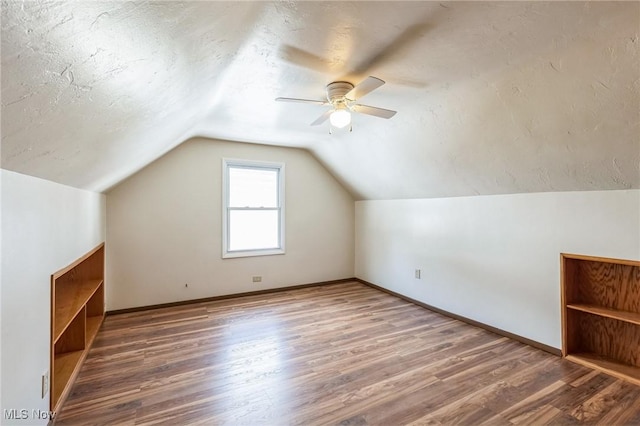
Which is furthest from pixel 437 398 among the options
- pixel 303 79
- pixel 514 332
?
pixel 303 79

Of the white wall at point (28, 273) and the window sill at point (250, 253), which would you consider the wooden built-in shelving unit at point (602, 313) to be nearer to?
the window sill at point (250, 253)

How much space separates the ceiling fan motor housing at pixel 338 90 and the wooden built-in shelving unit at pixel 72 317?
2.31m

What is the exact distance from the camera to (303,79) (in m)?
2.31

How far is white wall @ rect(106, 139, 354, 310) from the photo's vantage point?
12.9 feet

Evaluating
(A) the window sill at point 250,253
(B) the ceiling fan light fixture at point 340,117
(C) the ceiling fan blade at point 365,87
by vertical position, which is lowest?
(A) the window sill at point 250,253

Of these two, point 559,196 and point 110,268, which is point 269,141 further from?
point 559,196

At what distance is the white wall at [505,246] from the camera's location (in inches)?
99.8

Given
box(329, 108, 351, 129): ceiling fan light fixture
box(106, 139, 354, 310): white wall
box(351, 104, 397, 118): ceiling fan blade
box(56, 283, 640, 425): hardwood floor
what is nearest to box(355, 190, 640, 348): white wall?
box(56, 283, 640, 425): hardwood floor

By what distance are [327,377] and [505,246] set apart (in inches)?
93.2

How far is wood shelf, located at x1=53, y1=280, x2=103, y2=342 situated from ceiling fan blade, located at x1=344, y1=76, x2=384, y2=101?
2651mm

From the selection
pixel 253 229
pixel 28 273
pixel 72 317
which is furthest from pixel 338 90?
pixel 253 229

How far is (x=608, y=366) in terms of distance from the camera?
2.53 meters

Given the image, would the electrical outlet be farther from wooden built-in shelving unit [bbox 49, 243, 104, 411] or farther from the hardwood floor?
the hardwood floor

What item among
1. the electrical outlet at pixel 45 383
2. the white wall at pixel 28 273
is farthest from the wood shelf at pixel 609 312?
the electrical outlet at pixel 45 383
